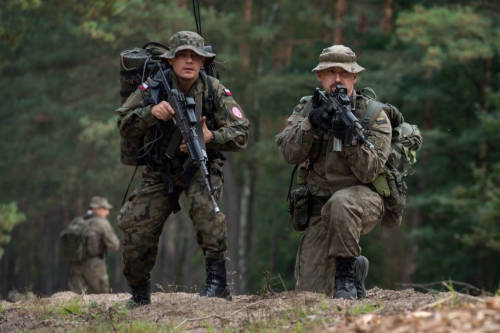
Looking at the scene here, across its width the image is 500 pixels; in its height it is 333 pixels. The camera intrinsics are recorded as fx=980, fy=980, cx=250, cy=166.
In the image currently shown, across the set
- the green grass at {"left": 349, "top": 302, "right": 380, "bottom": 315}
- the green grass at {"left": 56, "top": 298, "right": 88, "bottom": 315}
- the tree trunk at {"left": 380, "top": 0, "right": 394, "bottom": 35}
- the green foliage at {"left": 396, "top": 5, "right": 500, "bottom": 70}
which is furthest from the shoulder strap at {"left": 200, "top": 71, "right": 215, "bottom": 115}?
the tree trunk at {"left": 380, "top": 0, "right": 394, "bottom": 35}

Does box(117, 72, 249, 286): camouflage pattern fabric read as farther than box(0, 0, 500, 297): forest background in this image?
No

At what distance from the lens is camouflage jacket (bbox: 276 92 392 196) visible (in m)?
7.53

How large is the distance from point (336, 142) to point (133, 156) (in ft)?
5.89

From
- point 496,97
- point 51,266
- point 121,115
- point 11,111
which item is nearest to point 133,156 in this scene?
point 121,115

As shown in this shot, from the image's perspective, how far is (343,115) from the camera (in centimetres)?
739

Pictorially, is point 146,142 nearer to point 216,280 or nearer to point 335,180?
point 216,280

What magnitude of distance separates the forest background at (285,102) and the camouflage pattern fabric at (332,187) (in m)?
15.7

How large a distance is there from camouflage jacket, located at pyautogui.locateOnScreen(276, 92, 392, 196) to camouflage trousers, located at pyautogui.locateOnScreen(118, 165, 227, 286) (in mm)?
753

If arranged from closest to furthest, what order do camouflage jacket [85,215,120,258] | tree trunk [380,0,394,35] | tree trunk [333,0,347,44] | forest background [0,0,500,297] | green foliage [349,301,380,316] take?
1. green foliage [349,301,380,316]
2. camouflage jacket [85,215,120,258]
3. forest background [0,0,500,297]
4. tree trunk [333,0,347,44]
5. tree trunk [380,0,394,35]

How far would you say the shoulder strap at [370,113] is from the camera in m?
7.74

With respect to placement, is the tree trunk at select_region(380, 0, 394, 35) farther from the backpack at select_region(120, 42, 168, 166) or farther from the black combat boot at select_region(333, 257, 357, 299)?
the black combat boot at select_region(333, 257, 357, 299)

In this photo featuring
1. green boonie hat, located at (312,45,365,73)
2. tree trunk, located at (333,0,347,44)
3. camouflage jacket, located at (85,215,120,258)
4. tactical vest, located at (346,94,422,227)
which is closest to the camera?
green boonie hat, located at (312,45,365,73)

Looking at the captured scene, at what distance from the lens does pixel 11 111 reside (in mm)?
28938

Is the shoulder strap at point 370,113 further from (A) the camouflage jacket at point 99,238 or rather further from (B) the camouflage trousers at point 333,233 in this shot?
(A) the camouflage jacket at point 99,238
